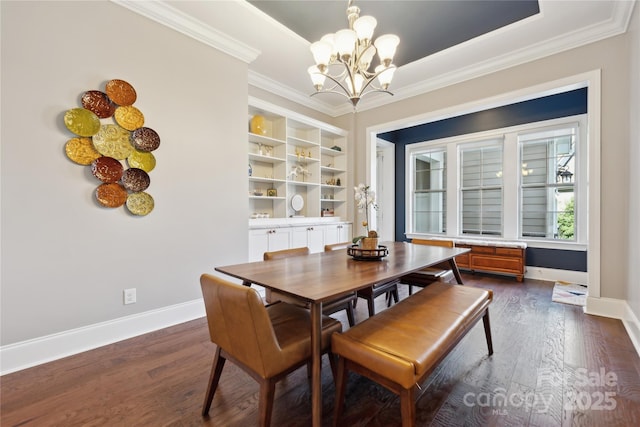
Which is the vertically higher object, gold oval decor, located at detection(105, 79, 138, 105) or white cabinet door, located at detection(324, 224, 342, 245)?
gold oval decor, located at detection(105, 79, 138, 105)

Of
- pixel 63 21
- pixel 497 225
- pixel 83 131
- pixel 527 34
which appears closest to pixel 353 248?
pixel 83 131

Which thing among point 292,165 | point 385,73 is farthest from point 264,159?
point 385,73

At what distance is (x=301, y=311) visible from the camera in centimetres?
166

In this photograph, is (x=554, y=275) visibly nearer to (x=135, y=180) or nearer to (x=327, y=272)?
(x=327, y=272)

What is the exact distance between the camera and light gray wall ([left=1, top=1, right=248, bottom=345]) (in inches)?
76.7

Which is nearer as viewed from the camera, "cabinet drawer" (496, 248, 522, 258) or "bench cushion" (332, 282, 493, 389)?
"bench cushion" (332, 282, 493, 389)

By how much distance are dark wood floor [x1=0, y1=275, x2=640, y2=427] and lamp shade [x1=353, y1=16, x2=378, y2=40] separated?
243 centimetres

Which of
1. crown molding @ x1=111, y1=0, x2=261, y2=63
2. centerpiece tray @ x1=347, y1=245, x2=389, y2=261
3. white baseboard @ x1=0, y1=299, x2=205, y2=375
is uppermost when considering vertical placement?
crown molding @ x1=111, y1=0, x2=261, y2=63

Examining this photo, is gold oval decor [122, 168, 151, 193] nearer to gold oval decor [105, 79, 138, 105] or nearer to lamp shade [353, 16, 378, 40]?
gold oval decor [105, 79, 138, 105]

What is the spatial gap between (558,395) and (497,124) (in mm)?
4395

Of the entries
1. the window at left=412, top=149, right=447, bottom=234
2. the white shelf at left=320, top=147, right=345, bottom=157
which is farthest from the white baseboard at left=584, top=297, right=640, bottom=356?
the white shelf at left=320, top=147, right=345, bottom=157

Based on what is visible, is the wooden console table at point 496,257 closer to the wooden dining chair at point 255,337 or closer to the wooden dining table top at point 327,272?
the wooden dining table top at point 327,272

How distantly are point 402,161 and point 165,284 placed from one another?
5010 mm

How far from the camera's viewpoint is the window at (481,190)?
4934 mm
